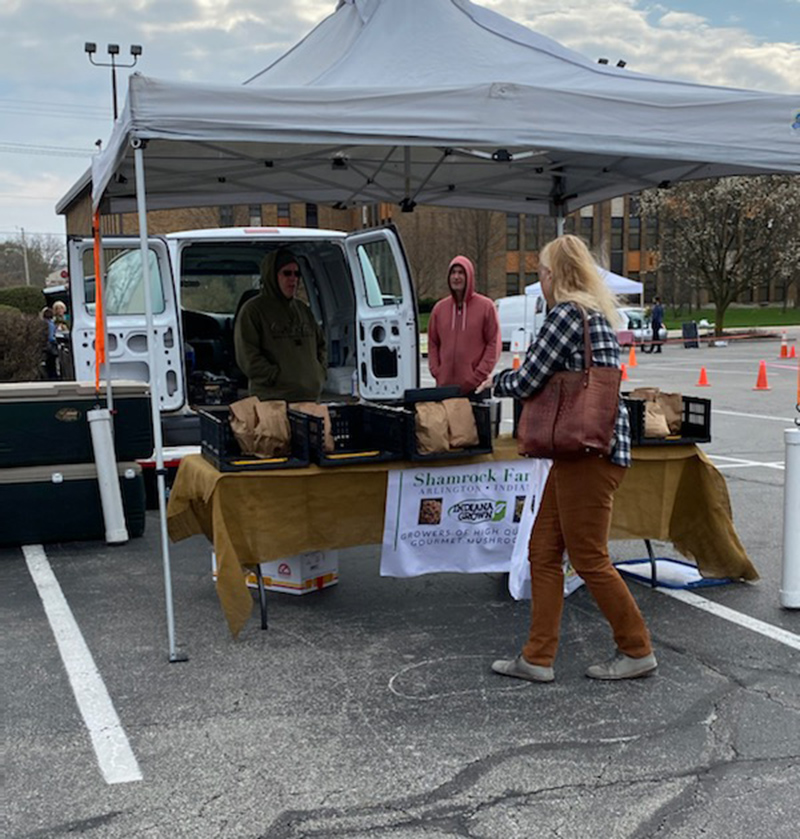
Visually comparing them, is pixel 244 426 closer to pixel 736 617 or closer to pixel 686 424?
pixel 686 424

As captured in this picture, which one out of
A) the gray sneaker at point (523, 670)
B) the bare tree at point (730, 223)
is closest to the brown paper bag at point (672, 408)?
the gray sneaker at point (523, 670)

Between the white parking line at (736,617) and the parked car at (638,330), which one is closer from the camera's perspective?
the white parking line at (736,617)

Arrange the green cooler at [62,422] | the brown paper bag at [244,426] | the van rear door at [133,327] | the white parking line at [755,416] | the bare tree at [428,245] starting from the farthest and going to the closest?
1. the bare tree at [428,245]
2. the white parking line at [755,416]
3. the van rear door at [133,327]
4. the green cooler at [62,422]
5. the brown paper bag at [244,426]

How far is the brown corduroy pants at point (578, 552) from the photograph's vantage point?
4.17 metres

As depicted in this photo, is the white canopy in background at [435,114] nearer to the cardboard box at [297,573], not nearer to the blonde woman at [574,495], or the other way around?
the blonde woman at [574,495]

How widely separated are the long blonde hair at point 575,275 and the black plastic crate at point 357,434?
4.16 ft

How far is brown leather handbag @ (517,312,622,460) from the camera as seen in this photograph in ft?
13.3

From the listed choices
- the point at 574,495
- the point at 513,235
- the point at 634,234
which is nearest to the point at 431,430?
the point at 574,495

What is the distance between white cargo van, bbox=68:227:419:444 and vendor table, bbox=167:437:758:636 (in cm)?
299

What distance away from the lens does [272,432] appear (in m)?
5.05

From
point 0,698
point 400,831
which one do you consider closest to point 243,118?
point 0,698

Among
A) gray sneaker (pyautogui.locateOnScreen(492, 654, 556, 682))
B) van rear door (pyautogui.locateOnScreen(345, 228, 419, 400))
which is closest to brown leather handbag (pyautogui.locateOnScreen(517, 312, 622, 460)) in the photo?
gray sneaker (pyautogui.locateOnScreen(492, 654, 556, 682))

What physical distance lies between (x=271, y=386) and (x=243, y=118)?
89.7 inches

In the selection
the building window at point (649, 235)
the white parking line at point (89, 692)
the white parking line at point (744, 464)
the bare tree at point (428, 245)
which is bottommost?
the white parking line at point (744, 464)
